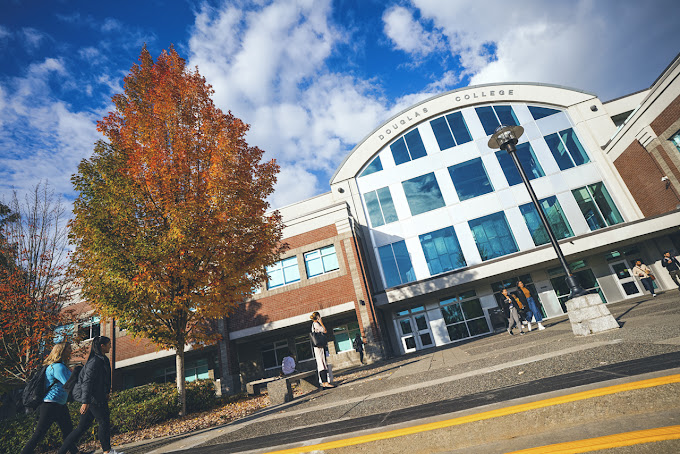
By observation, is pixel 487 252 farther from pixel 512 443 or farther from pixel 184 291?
pixel 512 443

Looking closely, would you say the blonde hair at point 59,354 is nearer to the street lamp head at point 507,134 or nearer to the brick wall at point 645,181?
the street lamp head at point 507,134

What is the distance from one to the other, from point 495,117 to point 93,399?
82.6ft

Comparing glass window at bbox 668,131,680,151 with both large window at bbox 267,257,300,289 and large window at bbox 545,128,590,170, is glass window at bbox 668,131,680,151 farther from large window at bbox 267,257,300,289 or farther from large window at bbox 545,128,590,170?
large window at bbox 267,257,300,289

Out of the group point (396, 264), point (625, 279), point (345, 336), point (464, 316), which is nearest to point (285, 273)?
point (345, 336)

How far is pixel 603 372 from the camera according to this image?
2.91 m

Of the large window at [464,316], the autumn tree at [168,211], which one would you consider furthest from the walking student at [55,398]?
the large window at [464,316]

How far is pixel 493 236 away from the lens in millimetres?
20047

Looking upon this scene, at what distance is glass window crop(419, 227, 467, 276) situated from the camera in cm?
2016

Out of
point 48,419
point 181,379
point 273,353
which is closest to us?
point 48,419

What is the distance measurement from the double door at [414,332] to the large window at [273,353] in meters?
7.82

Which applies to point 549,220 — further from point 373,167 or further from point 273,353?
point 273,353

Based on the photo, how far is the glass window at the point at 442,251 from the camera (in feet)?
66.1

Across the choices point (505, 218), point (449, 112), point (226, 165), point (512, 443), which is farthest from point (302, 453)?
point (449, 112)

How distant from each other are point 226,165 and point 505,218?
17.5 m
